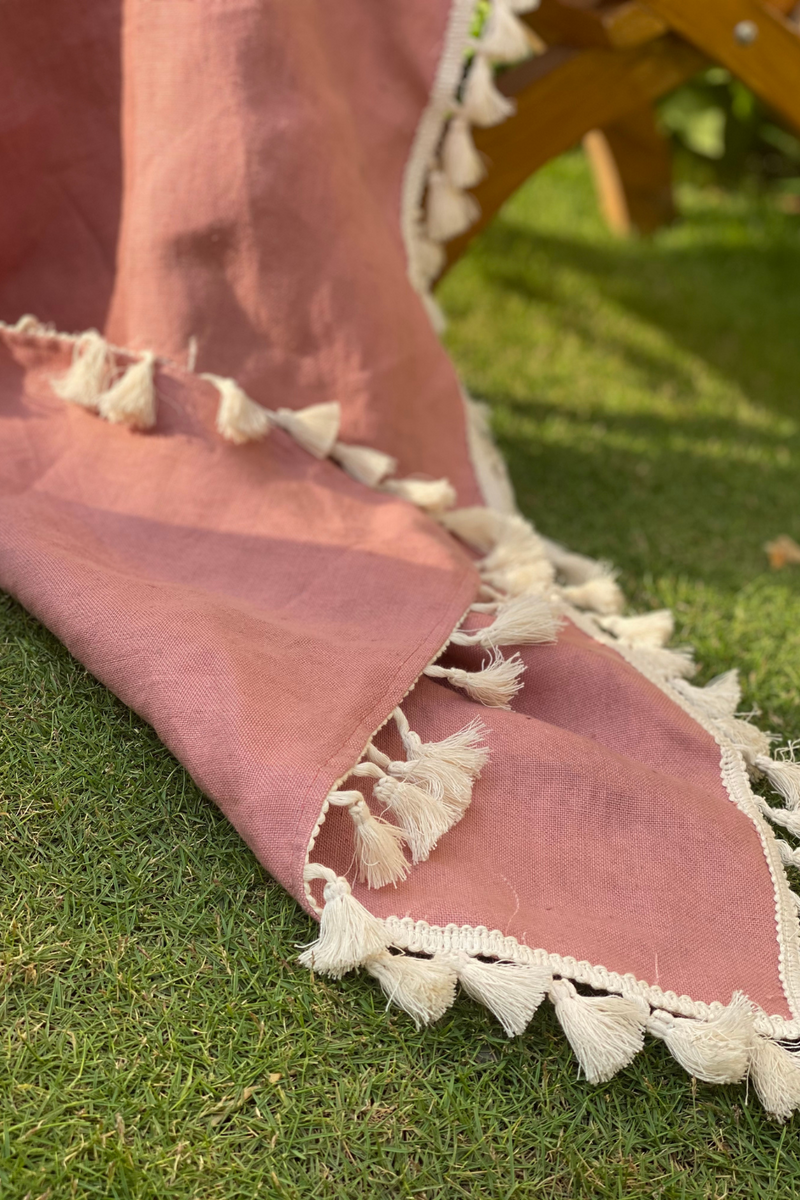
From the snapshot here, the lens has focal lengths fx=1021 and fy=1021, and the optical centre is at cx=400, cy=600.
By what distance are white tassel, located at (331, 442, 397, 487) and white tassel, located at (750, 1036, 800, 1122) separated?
875mm

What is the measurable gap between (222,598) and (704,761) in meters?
0.61

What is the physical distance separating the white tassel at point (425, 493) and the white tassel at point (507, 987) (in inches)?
28.3

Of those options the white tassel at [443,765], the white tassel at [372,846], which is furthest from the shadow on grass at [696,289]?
the white tassel at [372,846]

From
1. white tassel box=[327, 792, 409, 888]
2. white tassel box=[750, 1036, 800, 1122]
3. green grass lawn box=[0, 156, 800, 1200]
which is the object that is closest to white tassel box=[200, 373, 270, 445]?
green grass lawn box=[0, 156, 800, 1200]

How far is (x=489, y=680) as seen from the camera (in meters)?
1.19

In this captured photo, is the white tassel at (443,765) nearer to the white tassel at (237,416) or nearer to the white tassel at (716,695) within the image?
the white tassel at (716,695)

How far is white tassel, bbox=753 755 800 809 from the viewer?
1.17 meters

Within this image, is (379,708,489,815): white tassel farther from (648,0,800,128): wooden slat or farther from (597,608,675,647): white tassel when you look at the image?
(648,0,800,128): wooden slat

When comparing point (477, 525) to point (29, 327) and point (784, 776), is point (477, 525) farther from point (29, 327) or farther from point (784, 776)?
point (29, 327)

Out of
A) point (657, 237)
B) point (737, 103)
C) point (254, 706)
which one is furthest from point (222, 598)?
point (737, 103)

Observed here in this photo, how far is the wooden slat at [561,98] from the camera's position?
5.78 feet

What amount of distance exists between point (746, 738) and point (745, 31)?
1339 millimetres

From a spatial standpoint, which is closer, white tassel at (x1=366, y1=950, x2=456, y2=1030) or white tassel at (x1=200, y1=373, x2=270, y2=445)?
white tassel at (x1=366, y1=950, x2=456, y2=1030)

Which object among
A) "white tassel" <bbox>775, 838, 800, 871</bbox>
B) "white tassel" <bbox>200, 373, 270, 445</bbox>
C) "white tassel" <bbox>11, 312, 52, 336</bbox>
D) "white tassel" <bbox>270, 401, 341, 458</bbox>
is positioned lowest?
"white tassel" <bbox>775, 838, 800, 871</bbox>
